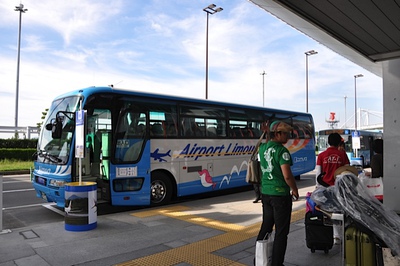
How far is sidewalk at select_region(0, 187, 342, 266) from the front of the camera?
491cm

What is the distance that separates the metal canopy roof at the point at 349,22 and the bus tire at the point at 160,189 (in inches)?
214

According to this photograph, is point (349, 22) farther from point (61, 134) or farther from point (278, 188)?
point (61, 134)

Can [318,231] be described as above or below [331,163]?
below

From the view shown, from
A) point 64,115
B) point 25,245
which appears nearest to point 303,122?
point 64,115

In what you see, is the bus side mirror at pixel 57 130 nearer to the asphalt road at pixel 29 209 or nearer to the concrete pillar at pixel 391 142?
the asphalt road at pixel 29 209

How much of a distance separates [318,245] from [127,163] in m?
5.14

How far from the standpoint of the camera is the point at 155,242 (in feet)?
19.1

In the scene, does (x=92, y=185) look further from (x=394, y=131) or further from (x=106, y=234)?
(x=394, y=131)

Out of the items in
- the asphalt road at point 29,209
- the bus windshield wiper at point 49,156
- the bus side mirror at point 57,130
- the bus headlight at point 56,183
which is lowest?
the asphalt road at point 29,209

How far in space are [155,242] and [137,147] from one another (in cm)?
335

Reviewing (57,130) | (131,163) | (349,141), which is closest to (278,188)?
(131,163)

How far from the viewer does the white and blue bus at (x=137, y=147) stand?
8172 millimetres

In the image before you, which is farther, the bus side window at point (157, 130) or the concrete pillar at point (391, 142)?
the bus side window at point (157, 130)

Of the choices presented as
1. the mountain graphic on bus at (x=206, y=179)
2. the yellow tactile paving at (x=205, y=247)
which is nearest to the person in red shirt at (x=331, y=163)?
the yellow tactile paving at (x=205, y=247)
